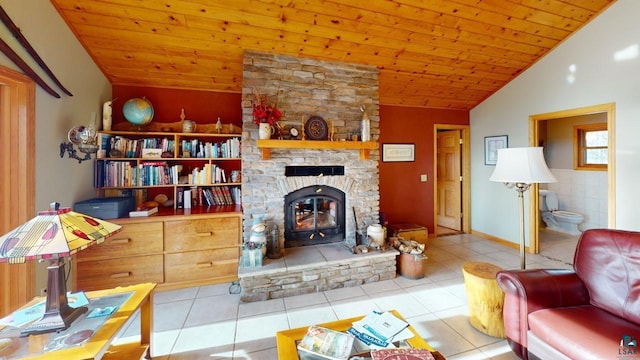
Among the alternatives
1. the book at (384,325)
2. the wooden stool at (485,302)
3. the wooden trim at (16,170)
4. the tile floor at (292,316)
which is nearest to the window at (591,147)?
the tile floor at (292,316)

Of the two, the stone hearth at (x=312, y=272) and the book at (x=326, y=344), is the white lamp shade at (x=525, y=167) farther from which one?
the book at (x=326, y=344)

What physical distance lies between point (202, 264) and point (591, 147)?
22.1 ft

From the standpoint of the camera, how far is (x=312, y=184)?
3170 mm

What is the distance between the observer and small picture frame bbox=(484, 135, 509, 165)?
164 inches

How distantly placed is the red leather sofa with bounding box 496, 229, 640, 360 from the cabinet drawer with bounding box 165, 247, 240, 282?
263cm

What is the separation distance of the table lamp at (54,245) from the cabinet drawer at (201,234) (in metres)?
1.43

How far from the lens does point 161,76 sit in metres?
3.22

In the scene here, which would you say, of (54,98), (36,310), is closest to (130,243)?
(36,310)

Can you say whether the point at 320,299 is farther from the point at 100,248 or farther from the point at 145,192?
the point at 145,192

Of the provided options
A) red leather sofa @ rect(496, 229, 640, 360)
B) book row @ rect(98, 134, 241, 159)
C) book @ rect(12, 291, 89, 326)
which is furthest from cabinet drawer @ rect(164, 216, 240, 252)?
red leather sofa @ rect(496, 229, 640, 360)

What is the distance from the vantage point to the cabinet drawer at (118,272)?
2.60m

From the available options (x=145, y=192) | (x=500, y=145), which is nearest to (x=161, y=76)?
(x=145, y=192)

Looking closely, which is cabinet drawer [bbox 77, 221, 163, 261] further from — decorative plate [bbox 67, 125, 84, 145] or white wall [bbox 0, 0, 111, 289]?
decorative plate [bbox 67, 125, 84, 145]

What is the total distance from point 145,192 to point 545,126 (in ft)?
24.1
